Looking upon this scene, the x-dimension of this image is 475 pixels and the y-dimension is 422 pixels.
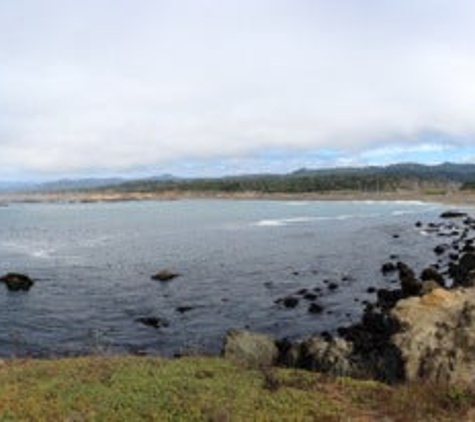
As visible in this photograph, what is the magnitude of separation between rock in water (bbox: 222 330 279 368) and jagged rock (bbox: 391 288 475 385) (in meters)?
5.90

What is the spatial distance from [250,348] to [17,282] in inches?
1236

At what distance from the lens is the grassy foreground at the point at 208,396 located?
586 inches

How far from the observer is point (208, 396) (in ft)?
51.9

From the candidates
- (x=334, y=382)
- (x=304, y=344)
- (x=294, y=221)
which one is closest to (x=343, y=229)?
(x=294, y=221)

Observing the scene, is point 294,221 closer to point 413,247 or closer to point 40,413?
point 413,247

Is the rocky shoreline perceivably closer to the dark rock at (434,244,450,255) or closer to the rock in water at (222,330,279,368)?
the rock in water at (222,330,279,368)

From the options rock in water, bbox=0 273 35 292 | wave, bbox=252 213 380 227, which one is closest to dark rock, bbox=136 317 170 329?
rock in water, bbox=0 273 35 292

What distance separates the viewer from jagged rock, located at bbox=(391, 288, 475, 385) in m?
18.6

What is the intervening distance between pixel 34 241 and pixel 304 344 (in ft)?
247

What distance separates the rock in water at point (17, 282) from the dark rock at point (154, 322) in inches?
600

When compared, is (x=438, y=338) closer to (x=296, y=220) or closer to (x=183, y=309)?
(x=183, y=309)

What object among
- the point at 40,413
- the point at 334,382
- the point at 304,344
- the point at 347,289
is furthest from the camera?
the point at 347,289

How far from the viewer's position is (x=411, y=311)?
21.1m

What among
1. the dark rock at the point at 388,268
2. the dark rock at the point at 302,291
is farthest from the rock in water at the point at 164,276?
the dark rock at the point at 388,268
